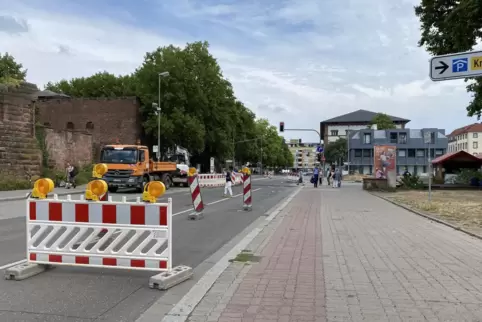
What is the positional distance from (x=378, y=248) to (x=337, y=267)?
6.83ft

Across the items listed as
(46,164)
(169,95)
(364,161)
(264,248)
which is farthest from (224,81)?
(364,161)

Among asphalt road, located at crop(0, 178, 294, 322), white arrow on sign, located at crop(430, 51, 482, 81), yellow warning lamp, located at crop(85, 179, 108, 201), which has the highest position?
white arrow on sign, located at crop(430, 51, 482, 81)

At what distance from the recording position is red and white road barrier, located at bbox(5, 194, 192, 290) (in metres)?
6.20

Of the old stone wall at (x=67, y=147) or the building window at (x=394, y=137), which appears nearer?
the old stone wall at (x=67, y=147)

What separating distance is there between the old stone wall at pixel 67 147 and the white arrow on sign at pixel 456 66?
30.7 m

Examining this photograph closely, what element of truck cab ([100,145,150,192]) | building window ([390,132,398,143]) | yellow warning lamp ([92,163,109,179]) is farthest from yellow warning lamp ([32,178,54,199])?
building window ([390,132,398,143])

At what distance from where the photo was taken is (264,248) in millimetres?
8930

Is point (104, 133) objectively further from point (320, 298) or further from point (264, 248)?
point (320, 298)

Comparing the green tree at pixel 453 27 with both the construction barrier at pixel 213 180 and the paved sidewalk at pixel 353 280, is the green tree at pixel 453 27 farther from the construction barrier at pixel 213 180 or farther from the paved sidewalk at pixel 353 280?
the construction barrier at pixel 213 180

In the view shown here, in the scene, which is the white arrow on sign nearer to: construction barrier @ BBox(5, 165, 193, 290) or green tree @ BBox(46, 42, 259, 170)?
construction barrier @ BBox(5, 165, 193, 290)

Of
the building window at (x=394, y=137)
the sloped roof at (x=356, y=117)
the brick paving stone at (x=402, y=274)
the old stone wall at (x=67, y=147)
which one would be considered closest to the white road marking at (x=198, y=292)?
the brick paving stone at (x=402, y=274)

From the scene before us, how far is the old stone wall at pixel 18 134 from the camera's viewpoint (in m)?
27.2

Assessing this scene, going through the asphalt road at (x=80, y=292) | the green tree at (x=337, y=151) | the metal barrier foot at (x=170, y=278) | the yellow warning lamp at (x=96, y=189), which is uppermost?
the green tree at (x=337, y=151)

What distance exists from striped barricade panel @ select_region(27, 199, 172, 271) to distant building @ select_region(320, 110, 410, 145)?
13304 centimetres
